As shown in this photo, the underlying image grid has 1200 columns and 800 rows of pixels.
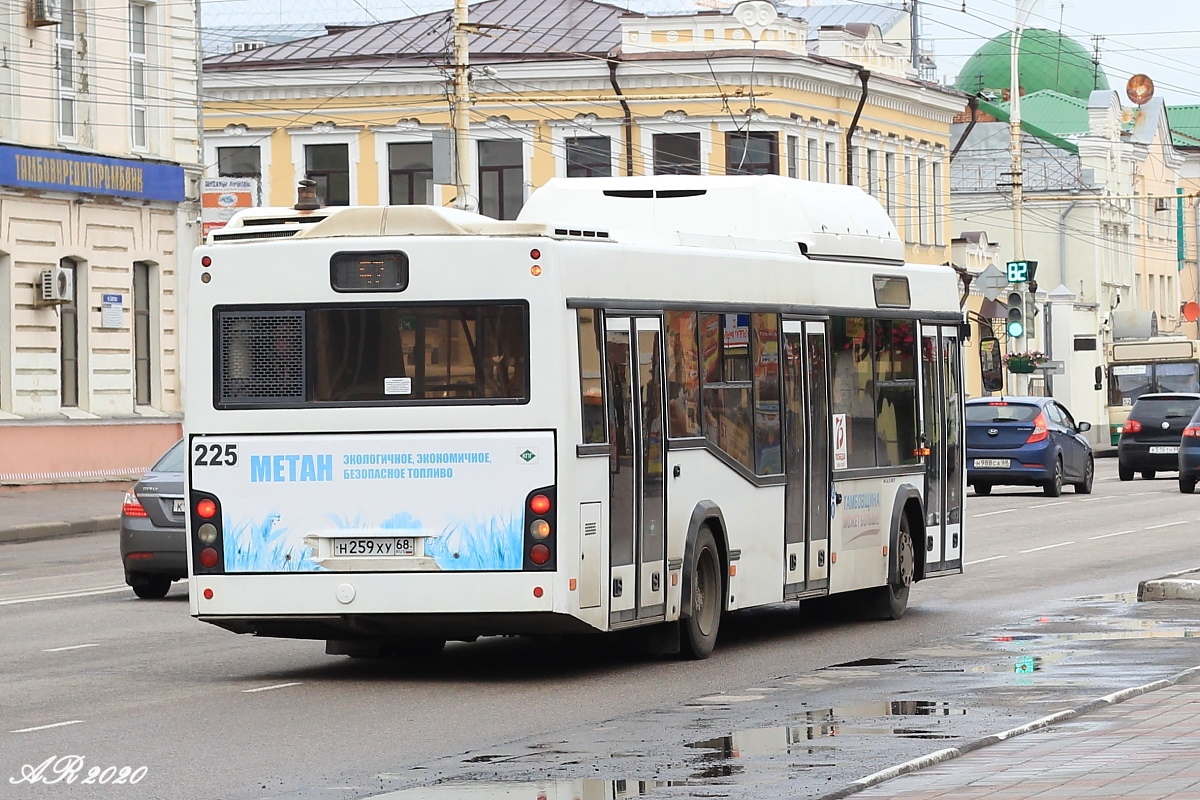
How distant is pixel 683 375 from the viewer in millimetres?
14211

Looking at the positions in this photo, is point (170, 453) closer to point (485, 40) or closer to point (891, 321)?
point (891, 321)

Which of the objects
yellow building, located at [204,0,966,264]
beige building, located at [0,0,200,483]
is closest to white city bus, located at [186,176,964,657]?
beige building, located at [0,0,200,483]

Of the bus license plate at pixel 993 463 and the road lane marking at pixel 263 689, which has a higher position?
the bus license plate at pixel 993 463

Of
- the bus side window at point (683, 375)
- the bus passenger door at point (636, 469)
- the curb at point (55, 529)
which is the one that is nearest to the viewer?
the bus passenger door at point (636, 469)

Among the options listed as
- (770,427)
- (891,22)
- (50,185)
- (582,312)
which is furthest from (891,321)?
(891,22)

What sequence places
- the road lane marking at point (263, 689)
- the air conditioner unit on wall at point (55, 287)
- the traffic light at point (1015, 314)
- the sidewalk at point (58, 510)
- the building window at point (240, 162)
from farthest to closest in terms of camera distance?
1. the building window at point (240, 162)
2. the traffic light at point (1015, 314)
3. the air conditioner unit on wall at point (55, 287)
4. the sidewalk at point (58, 510)
5. the road lane marking at point (263, 689)

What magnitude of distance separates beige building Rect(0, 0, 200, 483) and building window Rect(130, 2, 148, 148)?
34 millimetres

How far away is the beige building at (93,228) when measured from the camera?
36.8m

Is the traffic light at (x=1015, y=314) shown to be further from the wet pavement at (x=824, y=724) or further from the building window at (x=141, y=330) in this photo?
the wet pavement at (x=824, y=724)

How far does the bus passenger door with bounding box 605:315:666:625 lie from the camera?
13.4m

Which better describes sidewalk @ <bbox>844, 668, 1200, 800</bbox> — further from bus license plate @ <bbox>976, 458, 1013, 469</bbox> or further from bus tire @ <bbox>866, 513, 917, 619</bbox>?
bus license plate @ <bbox>976, 458, 1013, 469</bbox>

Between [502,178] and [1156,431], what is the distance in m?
21.2

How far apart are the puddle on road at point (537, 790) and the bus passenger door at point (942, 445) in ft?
29.3

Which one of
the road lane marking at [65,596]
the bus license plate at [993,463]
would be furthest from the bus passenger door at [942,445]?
the bus license plate at [993,463]
